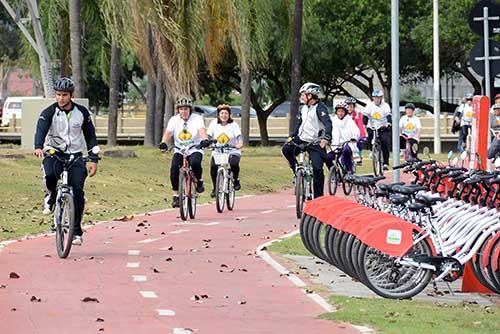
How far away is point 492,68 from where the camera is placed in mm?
14930

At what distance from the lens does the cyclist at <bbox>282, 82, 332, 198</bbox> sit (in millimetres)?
18891

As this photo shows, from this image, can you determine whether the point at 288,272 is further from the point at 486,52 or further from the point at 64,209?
the point at 486,52

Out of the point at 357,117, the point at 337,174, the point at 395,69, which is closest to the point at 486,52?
the point at 395,69

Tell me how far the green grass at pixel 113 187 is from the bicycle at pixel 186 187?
1.23 m

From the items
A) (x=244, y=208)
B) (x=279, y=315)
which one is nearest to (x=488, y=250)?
(x=279, y=315)

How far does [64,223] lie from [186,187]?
4.84 m

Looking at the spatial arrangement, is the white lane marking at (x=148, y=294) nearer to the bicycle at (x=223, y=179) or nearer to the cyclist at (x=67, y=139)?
the cyclist at (x=67, y=139)


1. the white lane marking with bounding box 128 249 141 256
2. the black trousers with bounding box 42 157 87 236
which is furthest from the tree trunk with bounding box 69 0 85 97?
the black trousers with bounding box 42 157 87 236

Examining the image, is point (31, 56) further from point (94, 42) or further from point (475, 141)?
point (475, 141)

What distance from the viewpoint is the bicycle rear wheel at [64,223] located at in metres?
14.8

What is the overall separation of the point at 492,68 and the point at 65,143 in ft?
15.1

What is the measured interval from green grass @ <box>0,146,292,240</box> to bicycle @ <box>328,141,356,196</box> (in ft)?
7.13

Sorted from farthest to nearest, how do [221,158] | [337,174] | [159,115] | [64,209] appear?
1. [159,115]
2. [337,174]
3. [221,158]
4. [64,209]

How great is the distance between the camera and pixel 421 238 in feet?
38.8
